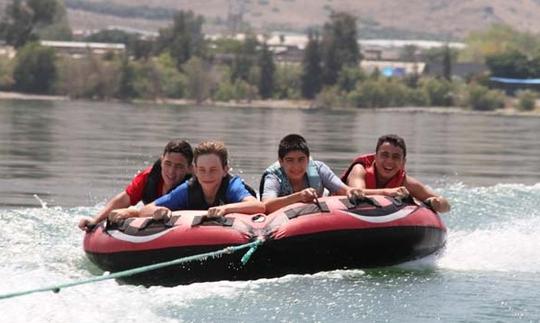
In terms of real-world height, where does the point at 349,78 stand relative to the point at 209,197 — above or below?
below

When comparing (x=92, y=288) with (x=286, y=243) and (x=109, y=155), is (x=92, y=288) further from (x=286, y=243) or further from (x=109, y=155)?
(x=109, y=155)

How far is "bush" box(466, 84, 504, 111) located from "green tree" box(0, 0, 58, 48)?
4001 cm

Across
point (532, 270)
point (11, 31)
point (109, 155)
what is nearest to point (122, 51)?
point (11, 31)

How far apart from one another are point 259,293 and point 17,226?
16.3ft

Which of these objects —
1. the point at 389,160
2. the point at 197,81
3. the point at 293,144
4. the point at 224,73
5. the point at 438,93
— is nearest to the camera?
the point at 293,144

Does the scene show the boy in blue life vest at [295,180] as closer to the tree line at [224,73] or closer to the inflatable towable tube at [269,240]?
the inflatable towable tube at [269,240]

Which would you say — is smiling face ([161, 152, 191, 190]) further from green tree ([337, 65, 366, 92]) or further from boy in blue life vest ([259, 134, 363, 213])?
green tree ([337, 65, 366, 92])

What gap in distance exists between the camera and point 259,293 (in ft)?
43.8

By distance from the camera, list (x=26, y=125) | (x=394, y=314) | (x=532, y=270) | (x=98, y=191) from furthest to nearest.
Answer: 1. (x=26, y=125)
2. (x=98, y=191)
3. (x=532, y=270)
4. (x=394, y=314)

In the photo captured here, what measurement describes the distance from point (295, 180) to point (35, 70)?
381 ft

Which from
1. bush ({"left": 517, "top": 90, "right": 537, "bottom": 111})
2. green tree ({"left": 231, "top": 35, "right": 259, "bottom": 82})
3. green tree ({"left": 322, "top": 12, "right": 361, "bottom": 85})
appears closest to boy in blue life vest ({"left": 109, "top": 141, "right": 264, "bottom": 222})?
bush ({"left": 517, "top": 90, "right": 537, "bottom": 111})

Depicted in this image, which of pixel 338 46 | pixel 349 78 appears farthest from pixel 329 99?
pixel 338 46

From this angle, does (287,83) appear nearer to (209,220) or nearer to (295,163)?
(295,163)

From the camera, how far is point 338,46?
152250 mm
